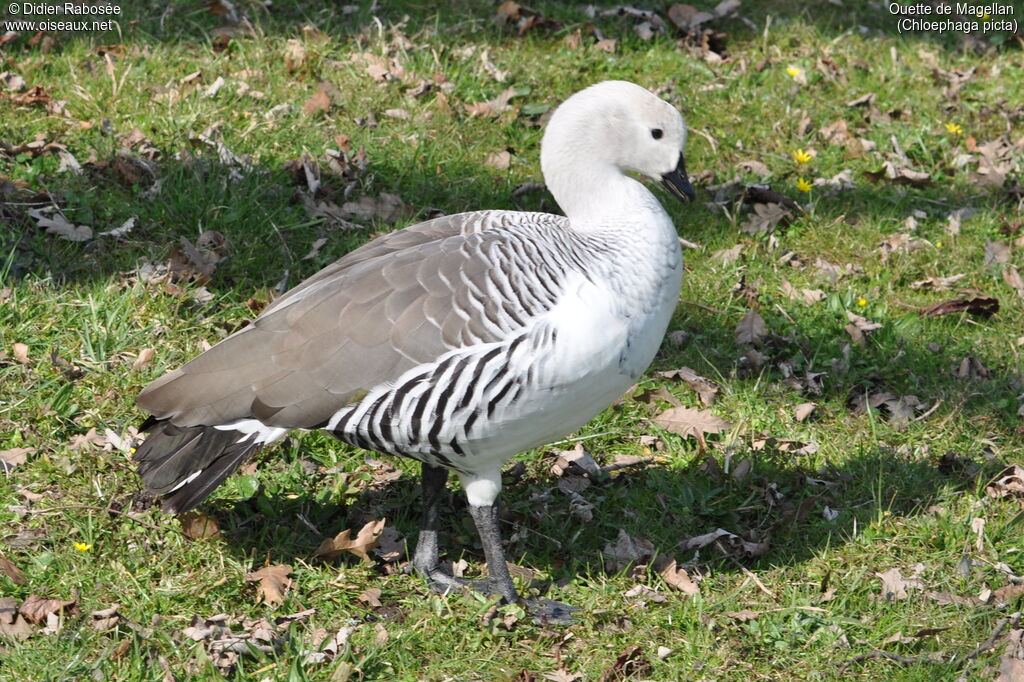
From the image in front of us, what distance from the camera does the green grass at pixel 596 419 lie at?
4305 millimetres

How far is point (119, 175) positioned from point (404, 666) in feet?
11.3

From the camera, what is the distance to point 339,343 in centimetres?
413

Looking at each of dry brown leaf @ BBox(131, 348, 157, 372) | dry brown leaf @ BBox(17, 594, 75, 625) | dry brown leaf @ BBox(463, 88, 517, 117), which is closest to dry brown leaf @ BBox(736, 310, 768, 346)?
dry brown leaf @ BBox(463, 88, 517, 117)

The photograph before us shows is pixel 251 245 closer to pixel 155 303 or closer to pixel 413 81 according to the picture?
pixel 155 303

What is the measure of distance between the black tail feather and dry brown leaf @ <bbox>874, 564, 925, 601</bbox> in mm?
2488

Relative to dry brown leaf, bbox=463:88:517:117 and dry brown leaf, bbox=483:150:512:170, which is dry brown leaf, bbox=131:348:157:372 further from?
dry brown leaf, bbox=463:88:517:117

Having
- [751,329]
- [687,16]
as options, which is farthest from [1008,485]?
[687,16]

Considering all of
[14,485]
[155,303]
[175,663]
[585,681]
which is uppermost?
[155,303]

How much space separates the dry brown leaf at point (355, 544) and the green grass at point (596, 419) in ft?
0.33

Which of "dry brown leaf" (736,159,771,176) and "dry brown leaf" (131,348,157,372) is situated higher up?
"dry brown leaf" (736,159,771,176)

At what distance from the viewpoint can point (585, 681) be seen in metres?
4.14

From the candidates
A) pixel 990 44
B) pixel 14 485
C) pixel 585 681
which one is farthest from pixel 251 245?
pixel 990 44

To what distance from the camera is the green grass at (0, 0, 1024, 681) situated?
430 centimetres

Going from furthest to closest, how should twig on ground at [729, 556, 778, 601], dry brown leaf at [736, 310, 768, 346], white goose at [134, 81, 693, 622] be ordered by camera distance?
dry brown leaf at [736, 310, 768, 346], twig on ground at [729, 556, 778, 601], white goose at [134, 81, 693, 622]
